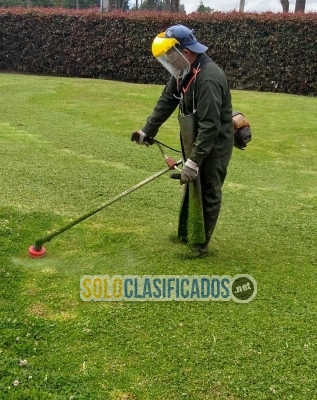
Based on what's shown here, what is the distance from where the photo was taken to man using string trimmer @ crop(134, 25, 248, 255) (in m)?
3.47

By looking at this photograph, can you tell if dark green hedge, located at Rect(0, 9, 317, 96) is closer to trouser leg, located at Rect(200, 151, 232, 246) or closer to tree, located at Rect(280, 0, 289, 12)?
tree, located at Rect(280, 0, 289, 12)

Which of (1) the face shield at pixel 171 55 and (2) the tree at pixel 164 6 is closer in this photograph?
(1) the face shield at pixel 171 55

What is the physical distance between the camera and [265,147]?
26.6 ft

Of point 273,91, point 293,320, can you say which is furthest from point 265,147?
point 273,91

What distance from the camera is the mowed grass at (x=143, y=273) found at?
277 centimetres

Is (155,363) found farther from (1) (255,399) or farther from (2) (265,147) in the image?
(2) (265,147)

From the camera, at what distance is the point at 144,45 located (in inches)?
595

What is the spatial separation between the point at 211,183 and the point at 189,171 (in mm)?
369

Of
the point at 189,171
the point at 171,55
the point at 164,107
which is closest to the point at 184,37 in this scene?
the point at 171,55

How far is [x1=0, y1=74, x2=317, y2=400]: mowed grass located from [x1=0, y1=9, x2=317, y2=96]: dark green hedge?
22.9 ft

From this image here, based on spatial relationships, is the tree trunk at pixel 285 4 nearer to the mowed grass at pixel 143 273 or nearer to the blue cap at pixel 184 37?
the mowed grass at pixel 143 273

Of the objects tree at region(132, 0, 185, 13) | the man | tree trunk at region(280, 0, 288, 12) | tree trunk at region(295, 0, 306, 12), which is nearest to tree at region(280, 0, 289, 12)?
tree trunk at region(280, 0, 288, 12)

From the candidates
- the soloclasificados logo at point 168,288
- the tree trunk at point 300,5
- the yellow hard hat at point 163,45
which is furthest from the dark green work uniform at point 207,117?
the tree trunk at point 300,5

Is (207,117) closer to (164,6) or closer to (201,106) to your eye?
(201,106)
